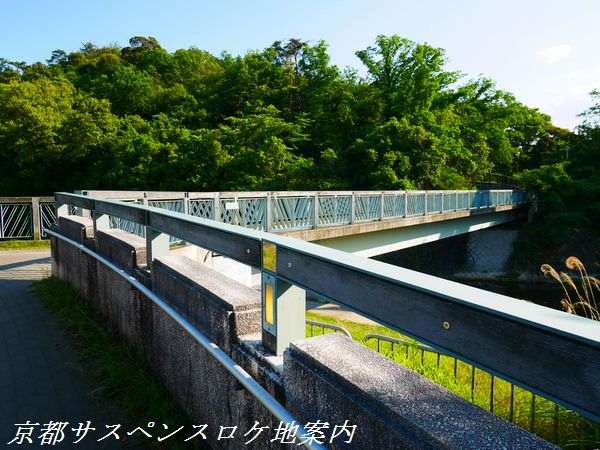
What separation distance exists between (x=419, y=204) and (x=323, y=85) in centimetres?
2727

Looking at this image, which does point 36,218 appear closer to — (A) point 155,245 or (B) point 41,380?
(B) point 41,380

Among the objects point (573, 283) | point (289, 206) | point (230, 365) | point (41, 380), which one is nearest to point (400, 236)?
point (289, 206)

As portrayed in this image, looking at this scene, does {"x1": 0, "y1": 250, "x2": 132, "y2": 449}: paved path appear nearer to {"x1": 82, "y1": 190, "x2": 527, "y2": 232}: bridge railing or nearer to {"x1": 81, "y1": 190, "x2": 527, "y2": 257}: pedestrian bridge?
{"x1": 81, "y1": 190, "x2": 527, "y2": 257}: pedestrian bridge

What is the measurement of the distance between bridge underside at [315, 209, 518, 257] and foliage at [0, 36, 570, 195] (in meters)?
5.66

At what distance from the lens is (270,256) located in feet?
7.47

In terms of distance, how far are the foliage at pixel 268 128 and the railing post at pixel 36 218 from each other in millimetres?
16403

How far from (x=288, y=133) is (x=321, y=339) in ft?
114

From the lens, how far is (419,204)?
19938 millimetres

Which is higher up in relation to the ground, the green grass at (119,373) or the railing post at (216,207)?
the railing post at (216,207)

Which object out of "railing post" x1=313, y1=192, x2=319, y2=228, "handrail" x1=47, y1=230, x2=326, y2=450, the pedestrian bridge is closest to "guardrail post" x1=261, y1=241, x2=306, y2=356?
"handrail" x1=47, y1=230, x2=326, y2=450

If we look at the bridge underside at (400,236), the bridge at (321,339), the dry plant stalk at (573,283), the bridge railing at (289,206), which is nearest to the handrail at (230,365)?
the bridge at (321,339)

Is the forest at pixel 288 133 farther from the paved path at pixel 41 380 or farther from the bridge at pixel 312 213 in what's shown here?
the paved path at pixel 41 380

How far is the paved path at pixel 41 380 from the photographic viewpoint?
3.19 m

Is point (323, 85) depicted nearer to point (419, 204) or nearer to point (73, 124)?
point (73, 124)
